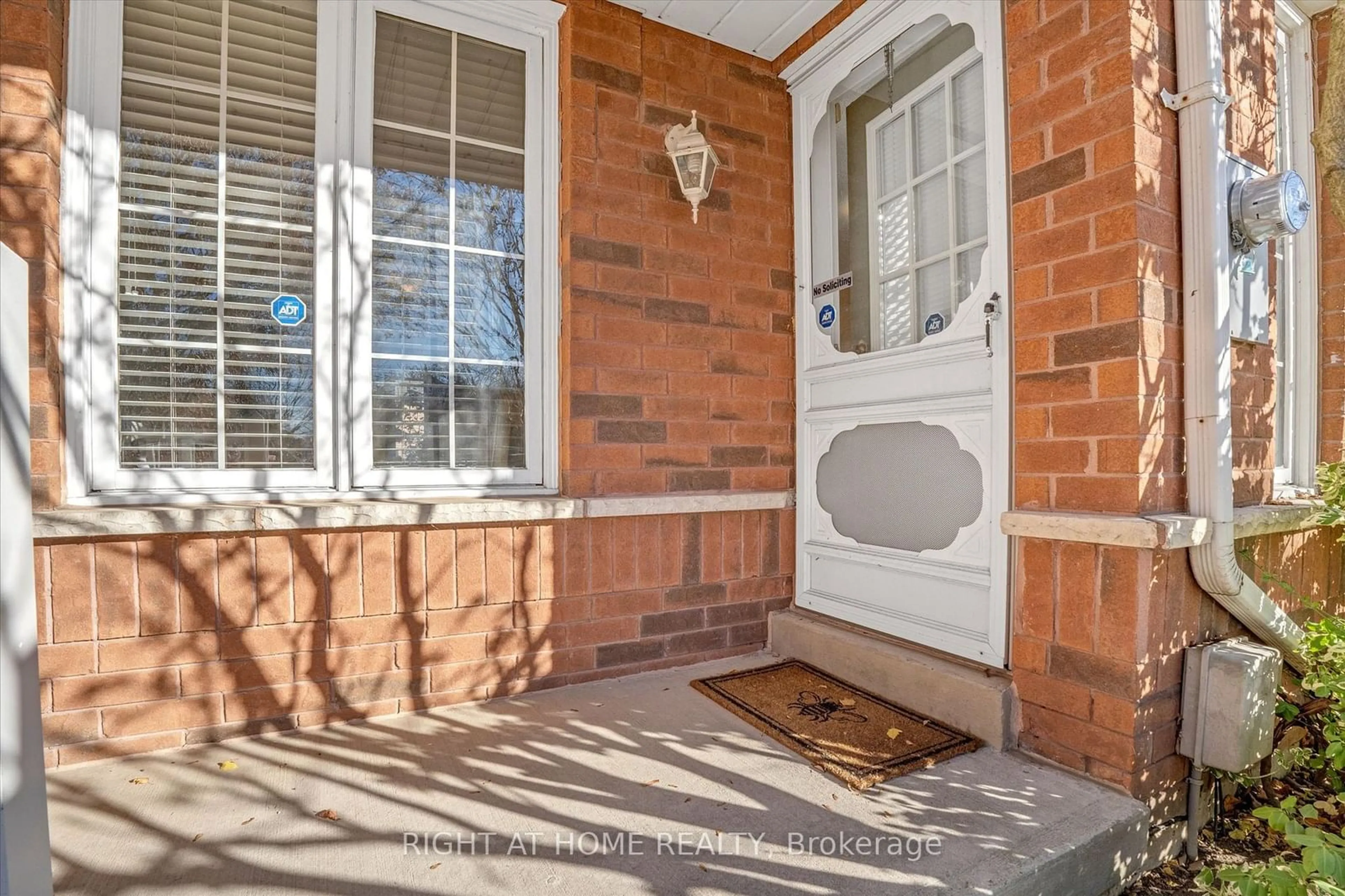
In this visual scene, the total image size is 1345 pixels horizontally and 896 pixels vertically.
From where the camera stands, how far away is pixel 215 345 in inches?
91.6

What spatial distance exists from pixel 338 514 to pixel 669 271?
1682 millimetres

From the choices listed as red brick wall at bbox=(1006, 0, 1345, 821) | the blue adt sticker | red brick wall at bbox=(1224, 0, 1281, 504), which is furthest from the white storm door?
the blue adt sticker

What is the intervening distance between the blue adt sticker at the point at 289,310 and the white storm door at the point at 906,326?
2180 mm

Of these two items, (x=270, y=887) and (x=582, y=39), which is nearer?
(x=270, y=887)

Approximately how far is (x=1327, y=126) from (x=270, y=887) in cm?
345

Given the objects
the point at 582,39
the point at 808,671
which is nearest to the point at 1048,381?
the point at 808,671

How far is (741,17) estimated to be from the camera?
2.86 meters

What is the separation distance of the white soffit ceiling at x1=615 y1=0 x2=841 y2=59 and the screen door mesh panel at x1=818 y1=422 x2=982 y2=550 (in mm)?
1857

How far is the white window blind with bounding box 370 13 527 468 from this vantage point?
256 cm

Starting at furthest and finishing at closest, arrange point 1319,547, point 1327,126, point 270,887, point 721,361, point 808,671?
1. point 721,361
2. point 808,671
3. point 1319,547
4. point 1327,126
5. point 270,887

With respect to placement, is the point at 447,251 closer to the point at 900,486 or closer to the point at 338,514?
the point at 338,514

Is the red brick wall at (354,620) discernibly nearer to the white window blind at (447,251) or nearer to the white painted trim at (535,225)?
the white painted trim at (535,225)

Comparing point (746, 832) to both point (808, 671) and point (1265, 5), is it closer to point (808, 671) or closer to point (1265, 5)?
point (808, 671)

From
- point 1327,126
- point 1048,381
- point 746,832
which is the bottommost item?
point 746,832
